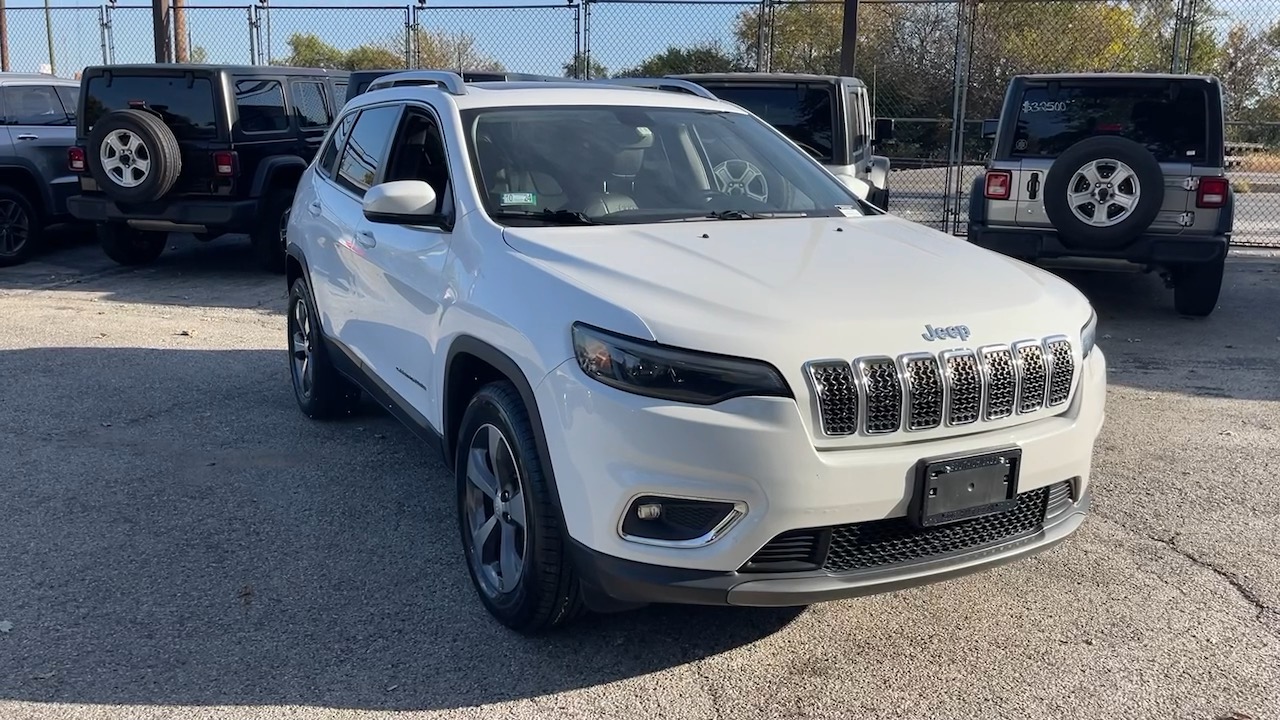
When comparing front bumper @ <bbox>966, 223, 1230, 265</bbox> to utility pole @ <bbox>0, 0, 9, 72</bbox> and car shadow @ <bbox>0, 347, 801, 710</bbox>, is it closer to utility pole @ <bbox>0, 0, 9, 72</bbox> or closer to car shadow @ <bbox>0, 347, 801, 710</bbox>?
car shadow @ <bbox>0, 347, 801, 710</bbox>

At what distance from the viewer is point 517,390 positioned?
3.48 m

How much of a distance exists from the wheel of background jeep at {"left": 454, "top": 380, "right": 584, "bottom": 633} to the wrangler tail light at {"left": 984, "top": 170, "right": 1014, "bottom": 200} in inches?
252

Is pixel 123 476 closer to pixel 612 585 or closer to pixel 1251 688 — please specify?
pixel 612 585

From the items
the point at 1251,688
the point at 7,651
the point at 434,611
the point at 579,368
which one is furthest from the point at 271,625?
the point at 1251,688

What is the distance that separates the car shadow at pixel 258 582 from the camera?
→ 342 centimetres

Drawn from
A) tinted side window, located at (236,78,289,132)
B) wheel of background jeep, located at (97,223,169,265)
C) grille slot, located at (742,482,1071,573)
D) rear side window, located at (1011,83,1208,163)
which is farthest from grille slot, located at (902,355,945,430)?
wheel of background jeep, located at (97,223,169,265)

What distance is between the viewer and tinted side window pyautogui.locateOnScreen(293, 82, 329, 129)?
37.6ft

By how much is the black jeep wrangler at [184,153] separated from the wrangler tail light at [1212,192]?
7.93 m

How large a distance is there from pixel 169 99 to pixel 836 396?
30.3ft

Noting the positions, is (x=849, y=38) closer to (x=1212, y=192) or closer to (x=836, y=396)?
(x=1212, y=192)

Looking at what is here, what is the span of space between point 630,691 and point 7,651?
1.95 meters

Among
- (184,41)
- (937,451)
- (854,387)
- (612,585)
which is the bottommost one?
(612,585)

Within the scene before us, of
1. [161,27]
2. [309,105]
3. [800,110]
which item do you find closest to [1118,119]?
[800,110]

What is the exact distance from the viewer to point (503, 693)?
334cm
